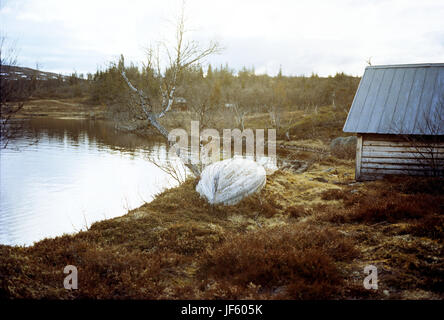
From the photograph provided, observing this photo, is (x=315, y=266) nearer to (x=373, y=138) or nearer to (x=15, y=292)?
(x=15, y=292)

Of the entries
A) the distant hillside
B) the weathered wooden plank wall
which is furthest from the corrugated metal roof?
the distant hillside

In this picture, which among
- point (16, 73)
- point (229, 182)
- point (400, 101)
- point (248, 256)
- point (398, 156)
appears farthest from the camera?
point (400, 101)

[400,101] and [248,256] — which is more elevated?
[400,101]

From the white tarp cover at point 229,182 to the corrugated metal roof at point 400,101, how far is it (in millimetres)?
5530

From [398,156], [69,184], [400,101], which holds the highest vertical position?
[400,101]

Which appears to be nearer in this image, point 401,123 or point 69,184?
point 401,123

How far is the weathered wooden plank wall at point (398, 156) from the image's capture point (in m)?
12.5

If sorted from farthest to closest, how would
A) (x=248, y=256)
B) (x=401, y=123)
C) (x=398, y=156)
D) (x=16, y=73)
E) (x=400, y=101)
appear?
(x=400, y=101)
(x=398, y=156)
(x=401, y=123)
(x=16, y=73)
(x=248, y=256)

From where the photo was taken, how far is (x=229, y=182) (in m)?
10.9

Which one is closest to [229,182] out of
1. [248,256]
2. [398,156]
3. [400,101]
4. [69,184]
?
[248,256]

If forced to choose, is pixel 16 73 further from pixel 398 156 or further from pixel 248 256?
pixel 398 156

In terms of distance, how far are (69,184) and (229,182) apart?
15500 mm

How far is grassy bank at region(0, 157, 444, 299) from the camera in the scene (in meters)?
4.84

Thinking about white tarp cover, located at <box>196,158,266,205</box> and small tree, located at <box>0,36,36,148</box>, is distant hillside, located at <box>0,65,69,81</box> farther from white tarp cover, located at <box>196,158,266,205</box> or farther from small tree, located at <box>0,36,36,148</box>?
white tarp cover, located at <box>196,158,266,205</box>
